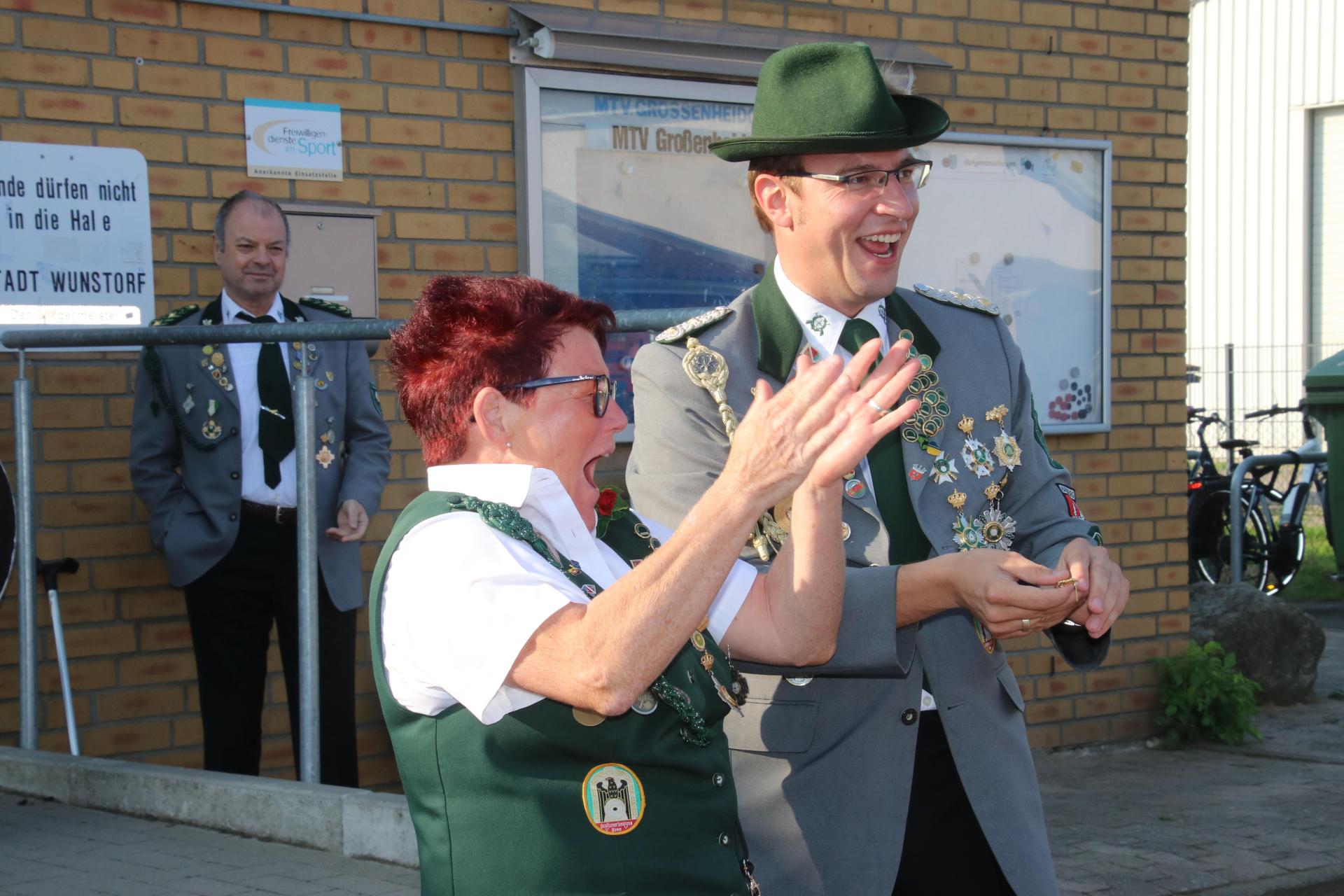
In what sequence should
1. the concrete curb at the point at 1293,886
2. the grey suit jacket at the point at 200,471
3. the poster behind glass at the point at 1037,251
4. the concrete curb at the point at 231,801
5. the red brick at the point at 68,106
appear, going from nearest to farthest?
1. the concrete curb at the point at 231,801
2. the concrete curb at the point at 1293,886
3. the grey suit jacket at the point at 200,471
4. the red brick at the point at 68,106
5. the poster behind glass at the point at 1037,251

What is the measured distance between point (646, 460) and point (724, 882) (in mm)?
710

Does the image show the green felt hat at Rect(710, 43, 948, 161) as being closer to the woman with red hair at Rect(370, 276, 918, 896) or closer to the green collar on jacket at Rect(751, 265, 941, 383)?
the green collar on jacket at Rect(751, 265, 941, 383)

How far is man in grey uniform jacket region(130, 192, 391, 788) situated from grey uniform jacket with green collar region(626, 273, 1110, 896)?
Result: 275 centimetres

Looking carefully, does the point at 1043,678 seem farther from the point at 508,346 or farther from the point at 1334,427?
the point at 508,346

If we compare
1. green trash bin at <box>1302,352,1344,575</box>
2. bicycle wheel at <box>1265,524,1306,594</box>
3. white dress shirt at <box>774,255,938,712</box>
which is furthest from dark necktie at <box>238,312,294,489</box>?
bicycle wheel at <box>1265,524,1306,594</box>

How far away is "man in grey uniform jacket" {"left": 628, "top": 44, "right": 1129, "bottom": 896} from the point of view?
2451 mm

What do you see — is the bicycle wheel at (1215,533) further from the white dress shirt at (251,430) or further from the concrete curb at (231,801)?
the concrete curb at (231,801)

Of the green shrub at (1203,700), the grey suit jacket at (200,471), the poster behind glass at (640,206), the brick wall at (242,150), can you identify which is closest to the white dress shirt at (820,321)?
the grey suit jacket at (200,471)

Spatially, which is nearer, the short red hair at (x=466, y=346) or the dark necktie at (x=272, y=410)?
Result: the short red hair at (x=466, y=346)

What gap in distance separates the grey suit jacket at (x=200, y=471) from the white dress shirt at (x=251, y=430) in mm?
30

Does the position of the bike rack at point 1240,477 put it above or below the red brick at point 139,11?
below

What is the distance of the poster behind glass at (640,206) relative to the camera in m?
6.02

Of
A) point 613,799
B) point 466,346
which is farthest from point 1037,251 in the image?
point 613,799

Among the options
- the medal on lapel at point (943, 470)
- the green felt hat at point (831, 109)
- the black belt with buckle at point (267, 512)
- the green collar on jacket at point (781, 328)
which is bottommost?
the black belt with buckle at point (267, 512)
